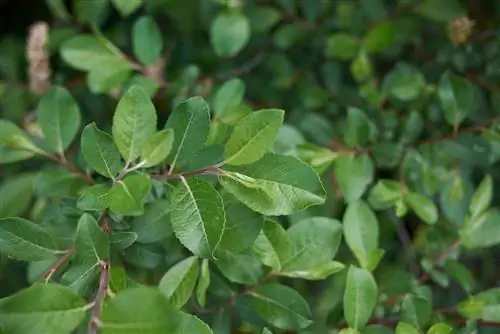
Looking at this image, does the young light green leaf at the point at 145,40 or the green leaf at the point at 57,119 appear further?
the young light green leaf at the point at 145,40

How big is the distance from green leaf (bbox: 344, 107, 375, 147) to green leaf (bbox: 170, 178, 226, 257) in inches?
12.6

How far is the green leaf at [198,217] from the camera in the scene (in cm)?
56

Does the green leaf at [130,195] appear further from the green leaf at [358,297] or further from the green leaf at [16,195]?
the green leaf at [16,195]

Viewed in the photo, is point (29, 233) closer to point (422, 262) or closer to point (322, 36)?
point (422, 262)

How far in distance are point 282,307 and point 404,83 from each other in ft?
1.33

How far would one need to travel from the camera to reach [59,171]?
30.6 inches

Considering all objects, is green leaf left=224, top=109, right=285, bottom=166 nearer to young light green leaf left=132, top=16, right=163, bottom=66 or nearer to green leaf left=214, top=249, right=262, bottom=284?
green leaf left=214, top=249, right=262, bottom=284

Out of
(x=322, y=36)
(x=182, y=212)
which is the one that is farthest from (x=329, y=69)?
(x=182, y=212)

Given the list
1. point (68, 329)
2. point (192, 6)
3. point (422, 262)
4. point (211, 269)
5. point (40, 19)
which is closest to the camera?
point (68, 329)

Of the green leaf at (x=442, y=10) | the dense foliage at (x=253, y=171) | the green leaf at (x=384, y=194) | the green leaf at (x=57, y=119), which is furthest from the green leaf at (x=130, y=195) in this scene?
the green leaf at (x=442, y=10)

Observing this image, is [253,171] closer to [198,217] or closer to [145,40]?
[198,217]

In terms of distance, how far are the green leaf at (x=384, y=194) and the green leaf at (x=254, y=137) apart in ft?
0.84

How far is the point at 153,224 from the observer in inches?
25.0

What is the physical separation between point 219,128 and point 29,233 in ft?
0.77
